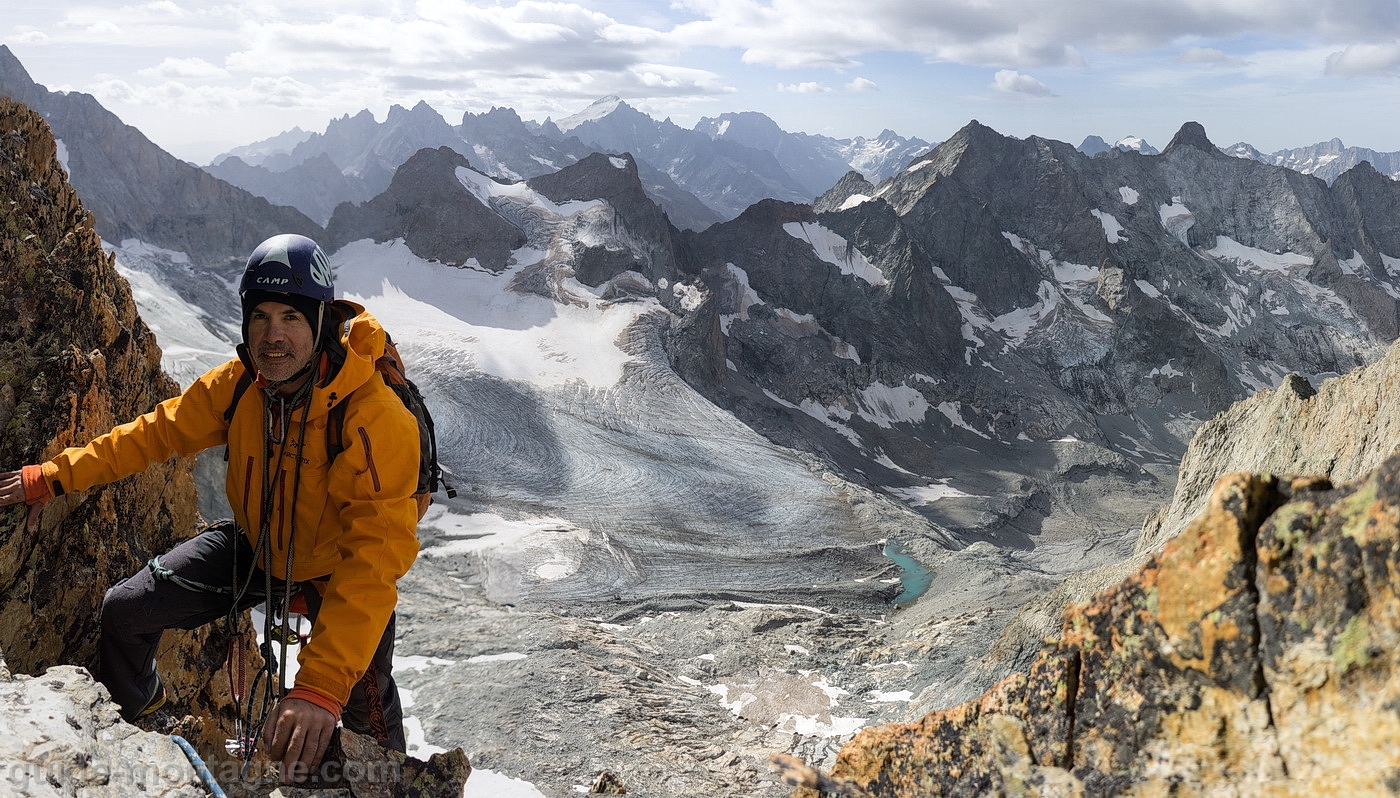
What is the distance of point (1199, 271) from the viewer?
14700 centimetres

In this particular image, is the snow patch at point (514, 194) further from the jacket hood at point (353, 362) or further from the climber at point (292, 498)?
the jacket hood at point (353, 362)

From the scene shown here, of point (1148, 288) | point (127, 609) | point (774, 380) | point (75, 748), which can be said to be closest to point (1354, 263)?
point (1148, 288)

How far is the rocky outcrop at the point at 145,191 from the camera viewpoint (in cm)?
10144

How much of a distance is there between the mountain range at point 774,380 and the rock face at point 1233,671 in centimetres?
1868

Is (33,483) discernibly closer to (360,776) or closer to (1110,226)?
(360,776)

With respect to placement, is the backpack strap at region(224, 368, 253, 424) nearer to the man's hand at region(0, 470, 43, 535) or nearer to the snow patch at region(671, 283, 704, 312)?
the man's hand at region(0, 470, 43, 535)

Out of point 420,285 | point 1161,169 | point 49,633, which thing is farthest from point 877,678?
point 1161,169

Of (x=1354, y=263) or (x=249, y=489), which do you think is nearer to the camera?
(x=249, y=489)

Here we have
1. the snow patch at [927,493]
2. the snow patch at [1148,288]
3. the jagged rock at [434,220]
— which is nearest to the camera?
the snow patch at [927,493]

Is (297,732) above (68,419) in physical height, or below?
below

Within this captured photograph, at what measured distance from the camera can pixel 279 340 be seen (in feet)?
18.7

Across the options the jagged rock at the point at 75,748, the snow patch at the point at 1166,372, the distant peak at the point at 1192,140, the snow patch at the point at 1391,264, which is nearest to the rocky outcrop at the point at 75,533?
the jagged rock at the point at 75,748

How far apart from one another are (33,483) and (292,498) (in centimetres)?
247

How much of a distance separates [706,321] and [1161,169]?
123243 millimetres
